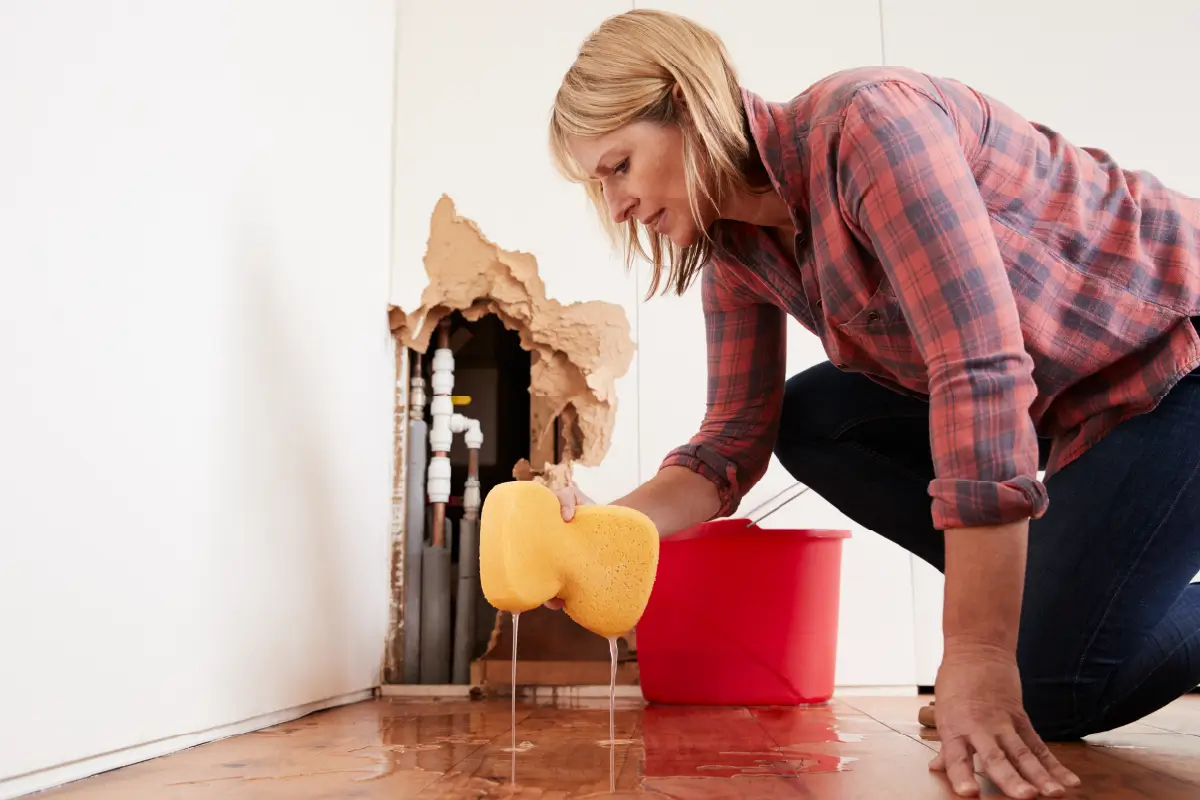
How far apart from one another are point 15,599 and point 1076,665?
47.3 inches

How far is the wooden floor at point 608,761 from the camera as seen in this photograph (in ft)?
3.19

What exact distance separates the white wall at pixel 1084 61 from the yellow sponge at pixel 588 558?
1.91m

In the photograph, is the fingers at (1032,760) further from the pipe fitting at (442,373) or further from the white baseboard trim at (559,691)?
the pipe fitting at (442,373)

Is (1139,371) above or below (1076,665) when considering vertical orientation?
above

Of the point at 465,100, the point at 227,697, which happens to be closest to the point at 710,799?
the point at 227,697

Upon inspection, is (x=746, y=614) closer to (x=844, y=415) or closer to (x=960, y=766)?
(x=844, y=415)

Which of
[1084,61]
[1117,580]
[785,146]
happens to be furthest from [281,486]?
[1084,61]

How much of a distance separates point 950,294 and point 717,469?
0.53m

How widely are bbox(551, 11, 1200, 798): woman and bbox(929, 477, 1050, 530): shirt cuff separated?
0.05 ft

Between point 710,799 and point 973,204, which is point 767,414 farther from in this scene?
point 710,799

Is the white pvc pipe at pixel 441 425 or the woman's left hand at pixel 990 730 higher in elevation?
the white pvc pipe at pixel 441 425

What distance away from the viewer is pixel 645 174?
124cm

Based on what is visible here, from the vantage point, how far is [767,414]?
152 cm

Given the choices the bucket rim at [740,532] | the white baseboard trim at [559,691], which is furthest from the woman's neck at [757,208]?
the white baseboard trim at [559,691]
